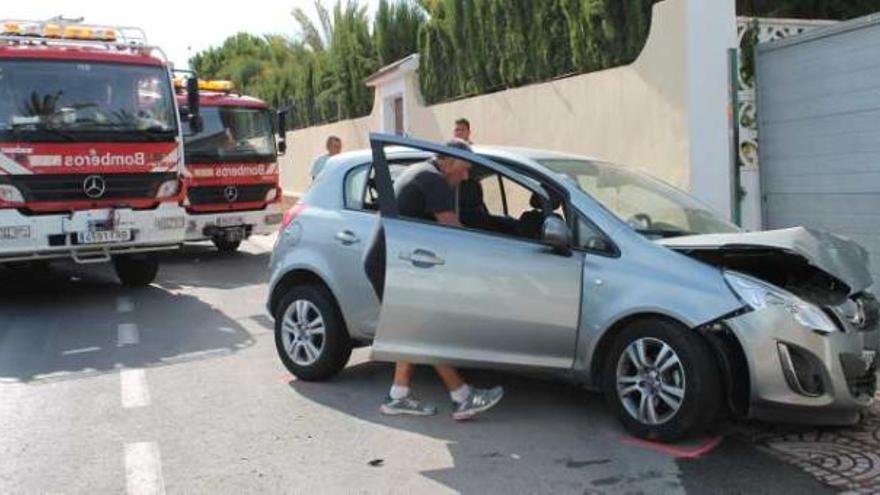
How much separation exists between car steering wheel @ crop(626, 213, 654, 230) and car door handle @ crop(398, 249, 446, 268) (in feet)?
3.60

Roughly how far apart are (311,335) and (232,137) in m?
8.71

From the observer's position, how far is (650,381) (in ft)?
16.4

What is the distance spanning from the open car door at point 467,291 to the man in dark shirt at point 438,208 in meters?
0.07

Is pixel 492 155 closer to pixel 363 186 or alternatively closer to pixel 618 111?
pixel 363 186

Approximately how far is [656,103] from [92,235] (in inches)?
241

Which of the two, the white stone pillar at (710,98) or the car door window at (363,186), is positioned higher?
the white stone pillar at (710,98)

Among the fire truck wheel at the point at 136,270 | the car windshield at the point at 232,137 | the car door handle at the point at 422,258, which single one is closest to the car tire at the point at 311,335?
the car door handle at the point at 422,258

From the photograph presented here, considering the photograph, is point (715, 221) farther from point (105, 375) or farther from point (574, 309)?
point (105, 375)

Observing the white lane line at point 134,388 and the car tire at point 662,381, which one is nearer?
the car tire at point 662,381

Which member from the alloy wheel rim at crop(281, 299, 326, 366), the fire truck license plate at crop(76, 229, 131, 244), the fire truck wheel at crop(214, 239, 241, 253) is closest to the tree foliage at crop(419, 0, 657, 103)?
the fire truck wheel at crop(214, 239, 241, 253)

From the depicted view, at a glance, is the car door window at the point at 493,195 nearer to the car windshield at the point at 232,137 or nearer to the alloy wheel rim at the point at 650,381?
the alloy wheel rim at the point at 650,381

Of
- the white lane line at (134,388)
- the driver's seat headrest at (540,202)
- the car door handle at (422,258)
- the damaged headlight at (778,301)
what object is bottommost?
the white lane line at (134,388)

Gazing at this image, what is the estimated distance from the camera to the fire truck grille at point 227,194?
1389 centimetres

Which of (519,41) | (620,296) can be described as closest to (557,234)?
(620,296)
